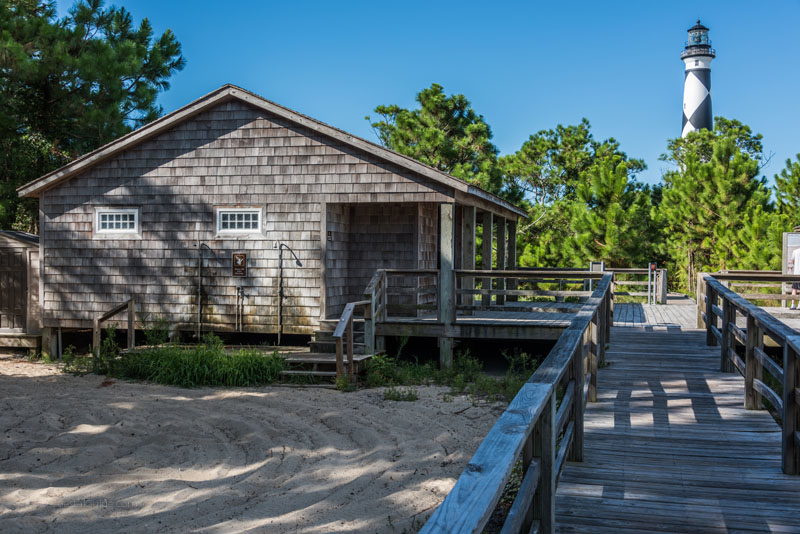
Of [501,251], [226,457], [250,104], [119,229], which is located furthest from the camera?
[501,251]

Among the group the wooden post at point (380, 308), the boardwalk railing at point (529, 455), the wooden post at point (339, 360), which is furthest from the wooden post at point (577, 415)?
the wooden post at point (380, 308)

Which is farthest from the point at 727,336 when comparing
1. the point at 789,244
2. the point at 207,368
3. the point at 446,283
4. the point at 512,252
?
the point at 512,252

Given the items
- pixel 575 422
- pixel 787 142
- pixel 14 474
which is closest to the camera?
pixel 575 422

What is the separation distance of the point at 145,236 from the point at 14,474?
702 centimetres

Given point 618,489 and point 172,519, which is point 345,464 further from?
point 618,489

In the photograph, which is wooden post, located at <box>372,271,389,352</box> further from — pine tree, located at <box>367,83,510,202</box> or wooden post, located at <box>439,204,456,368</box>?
pine tree, located at <box>367,83,510,202</box>

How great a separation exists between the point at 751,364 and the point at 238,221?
946 cm

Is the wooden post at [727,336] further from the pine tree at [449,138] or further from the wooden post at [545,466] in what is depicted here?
the pine tree at [449,138]

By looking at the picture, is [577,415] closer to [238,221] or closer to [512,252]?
[238,221]

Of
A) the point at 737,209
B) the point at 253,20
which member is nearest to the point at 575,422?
the point at 737,209

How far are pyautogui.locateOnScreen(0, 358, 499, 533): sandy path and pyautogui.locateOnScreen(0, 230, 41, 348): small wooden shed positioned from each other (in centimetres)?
387

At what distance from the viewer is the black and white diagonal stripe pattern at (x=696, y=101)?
44.7m

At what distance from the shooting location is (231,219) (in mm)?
13742

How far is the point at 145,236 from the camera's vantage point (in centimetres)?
1402
